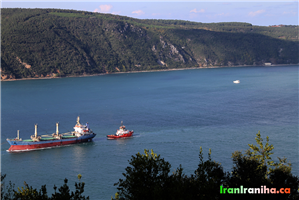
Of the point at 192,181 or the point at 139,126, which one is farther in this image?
the point at 139,126

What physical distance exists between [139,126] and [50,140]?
21.3m

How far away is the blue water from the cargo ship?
163cm

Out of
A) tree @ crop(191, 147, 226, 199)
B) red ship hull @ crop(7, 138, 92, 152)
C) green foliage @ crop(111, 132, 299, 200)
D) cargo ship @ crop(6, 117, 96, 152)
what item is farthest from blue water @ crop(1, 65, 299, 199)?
tree @ crop(191, 147, 226, 199)

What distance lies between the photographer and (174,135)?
67.0m

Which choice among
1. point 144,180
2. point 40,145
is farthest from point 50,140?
point 144,180

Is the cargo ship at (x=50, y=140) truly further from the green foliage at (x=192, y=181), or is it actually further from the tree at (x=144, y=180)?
the tree at (x=144, y=180)

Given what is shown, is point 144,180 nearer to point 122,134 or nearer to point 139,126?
point 122,134

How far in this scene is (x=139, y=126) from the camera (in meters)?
76.1

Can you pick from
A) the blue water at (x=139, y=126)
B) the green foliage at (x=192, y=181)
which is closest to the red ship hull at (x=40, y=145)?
the blue water at (x=139, y=126)

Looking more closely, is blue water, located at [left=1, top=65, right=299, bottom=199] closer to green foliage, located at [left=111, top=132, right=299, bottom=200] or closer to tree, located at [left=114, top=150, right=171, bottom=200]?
tree, located at [left=114, top=150, right=171, bottom=200]

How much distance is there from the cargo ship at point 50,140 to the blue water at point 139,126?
163cm

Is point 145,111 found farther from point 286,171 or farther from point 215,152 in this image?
point 286,171

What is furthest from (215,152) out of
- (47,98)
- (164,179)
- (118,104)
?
(47,98)

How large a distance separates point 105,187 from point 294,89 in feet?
369
